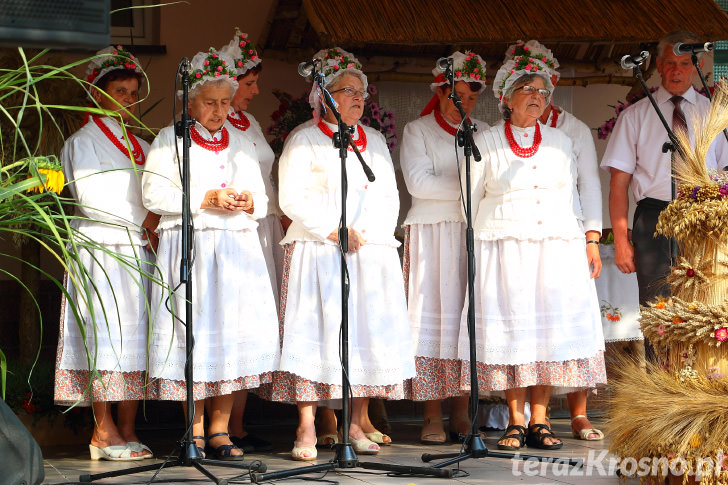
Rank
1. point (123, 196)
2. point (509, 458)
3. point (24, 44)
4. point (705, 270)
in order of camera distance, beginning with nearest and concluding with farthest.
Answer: point (24, 44) < point (705, 270) < point (509, 458) < point (123, 196)

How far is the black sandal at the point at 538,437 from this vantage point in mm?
5594

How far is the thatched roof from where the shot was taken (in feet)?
20.9

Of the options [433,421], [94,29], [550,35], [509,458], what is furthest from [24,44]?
[550,35]

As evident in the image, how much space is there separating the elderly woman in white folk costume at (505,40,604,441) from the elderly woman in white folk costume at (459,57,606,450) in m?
0.21

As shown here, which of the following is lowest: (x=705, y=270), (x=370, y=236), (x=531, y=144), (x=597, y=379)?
(x=597, y=379)

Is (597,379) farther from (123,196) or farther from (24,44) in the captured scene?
(24,44)

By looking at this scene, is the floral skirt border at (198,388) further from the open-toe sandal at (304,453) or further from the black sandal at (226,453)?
the open-toe sandal at (304,453)

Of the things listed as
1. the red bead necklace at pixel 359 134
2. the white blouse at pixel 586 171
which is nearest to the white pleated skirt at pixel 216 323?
the red bead necklace at pixel 359 134

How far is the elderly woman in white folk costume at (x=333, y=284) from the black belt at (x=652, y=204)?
4.78ft

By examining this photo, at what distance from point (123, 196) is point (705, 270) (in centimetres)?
298

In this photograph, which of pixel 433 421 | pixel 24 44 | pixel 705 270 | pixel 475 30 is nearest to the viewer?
pixel 24 44

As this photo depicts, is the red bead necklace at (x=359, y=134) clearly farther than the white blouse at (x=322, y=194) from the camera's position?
Yes

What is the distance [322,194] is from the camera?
18.2 ft

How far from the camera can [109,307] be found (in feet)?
17.9
